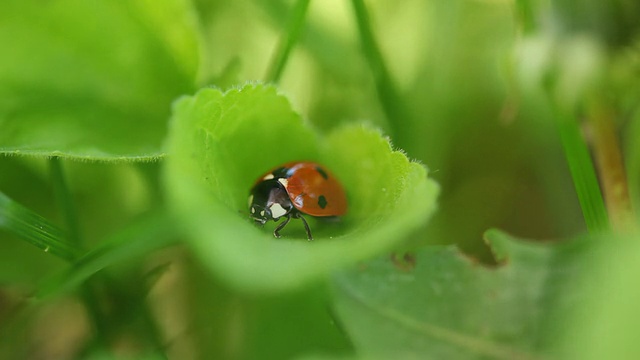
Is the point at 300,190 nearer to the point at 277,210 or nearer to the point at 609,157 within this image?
the point at 277,210

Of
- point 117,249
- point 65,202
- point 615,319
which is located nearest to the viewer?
point 615,319

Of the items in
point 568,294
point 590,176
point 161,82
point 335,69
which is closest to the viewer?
point 568,294

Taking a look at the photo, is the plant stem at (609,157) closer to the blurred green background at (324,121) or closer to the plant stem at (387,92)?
the blurred green background at (324,121)

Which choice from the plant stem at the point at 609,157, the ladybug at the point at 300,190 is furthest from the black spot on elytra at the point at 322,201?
the plant stem at the point at 609,157

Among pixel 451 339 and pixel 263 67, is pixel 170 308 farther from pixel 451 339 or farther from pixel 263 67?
pixel 451 339

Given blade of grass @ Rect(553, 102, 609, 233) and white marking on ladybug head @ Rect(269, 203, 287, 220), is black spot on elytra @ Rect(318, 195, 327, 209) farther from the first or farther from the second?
blade of grass @ Rect(553, 102, 609, 233)

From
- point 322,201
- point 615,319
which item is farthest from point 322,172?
point 615,319

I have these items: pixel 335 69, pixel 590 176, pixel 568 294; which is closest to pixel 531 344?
pixel 568 294
